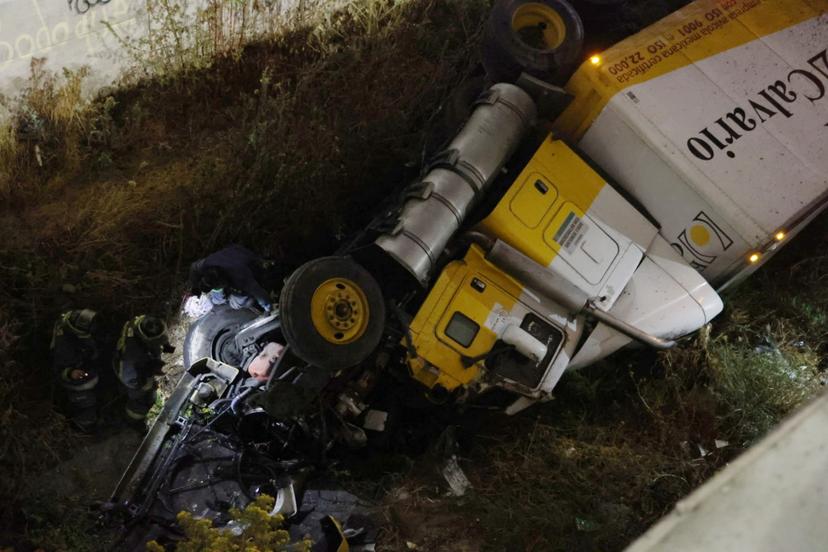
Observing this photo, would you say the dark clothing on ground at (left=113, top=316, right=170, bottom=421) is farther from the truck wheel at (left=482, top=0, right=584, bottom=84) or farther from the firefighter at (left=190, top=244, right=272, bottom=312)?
the truck wheel at (left=482, top=0, right=584, bottom=84)

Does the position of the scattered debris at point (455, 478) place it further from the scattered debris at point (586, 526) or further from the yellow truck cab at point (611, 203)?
the scattered debris at point (586, 526)

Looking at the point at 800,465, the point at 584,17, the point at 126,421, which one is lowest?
the point at 126,421

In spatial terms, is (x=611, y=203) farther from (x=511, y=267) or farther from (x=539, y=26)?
(x=539, y=26)

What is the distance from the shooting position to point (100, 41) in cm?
522

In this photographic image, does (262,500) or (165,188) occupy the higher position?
(262,500)

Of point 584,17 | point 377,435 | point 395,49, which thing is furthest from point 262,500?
point 584,17

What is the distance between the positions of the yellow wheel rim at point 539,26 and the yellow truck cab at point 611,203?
0.41 m

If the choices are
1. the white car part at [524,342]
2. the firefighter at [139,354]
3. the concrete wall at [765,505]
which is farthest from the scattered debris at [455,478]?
the concrete wall at [765,505]

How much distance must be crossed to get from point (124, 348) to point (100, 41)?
2.45 m

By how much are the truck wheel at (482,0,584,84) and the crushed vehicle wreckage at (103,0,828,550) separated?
14mm

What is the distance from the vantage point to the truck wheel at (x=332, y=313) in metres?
3.67

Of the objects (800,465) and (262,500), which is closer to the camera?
(800,465)

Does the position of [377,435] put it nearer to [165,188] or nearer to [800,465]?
[165,188]

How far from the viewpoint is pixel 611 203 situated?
4410mm
